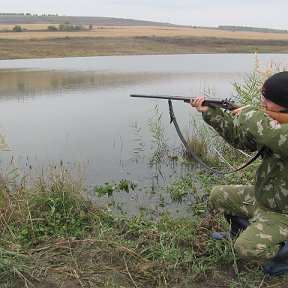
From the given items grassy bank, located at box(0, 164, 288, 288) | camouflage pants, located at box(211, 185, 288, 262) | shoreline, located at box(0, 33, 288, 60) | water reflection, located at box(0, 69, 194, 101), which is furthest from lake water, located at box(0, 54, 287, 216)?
shoreline, located at box(0, 33, 288, 60)

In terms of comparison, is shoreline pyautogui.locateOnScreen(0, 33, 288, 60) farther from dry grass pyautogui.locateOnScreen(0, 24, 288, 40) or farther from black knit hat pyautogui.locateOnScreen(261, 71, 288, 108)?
black knit hat pyautogui.locateOnScreen(261, 71, 288, 108)

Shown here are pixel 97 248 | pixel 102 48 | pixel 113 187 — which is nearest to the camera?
pixel 97 248

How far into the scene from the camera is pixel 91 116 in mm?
10055

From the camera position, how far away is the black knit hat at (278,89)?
3197mm

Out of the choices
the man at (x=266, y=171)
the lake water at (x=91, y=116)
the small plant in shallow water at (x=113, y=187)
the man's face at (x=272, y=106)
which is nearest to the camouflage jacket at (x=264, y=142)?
the man at (x=266, y=171)

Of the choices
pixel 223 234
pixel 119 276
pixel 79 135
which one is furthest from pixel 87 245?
pixel 79 135

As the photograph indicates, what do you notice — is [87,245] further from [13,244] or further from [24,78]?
[24,78]

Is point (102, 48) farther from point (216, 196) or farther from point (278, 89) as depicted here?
point (278, 89)

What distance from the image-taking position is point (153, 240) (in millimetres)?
3797

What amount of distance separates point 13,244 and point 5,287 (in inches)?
22.5

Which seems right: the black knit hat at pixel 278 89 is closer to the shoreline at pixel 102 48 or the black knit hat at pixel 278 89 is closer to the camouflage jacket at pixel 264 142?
the camouflage jacket at pixel 264 142

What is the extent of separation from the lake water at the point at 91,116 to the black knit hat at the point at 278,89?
7.72ft

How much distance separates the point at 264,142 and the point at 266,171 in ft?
1.07

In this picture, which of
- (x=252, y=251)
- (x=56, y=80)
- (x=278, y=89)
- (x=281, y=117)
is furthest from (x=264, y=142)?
(x=56, y=80)
